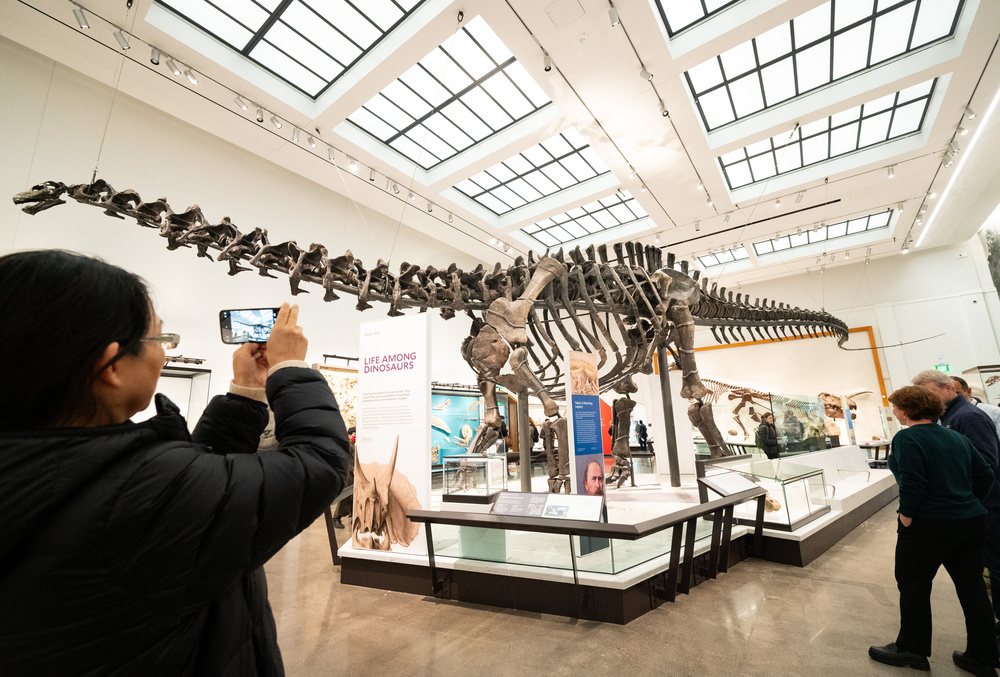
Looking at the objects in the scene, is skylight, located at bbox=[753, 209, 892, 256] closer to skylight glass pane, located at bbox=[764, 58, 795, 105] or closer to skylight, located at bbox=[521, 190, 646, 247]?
skylight, located at bbox=[521, 190, 646, 247]

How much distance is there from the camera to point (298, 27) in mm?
7430

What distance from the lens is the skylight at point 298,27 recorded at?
23.3 feet

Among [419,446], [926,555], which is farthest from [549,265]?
[926,555]

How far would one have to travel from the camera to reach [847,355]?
15844 millimetres

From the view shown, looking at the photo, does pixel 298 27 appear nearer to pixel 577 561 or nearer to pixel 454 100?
pixel 454 100

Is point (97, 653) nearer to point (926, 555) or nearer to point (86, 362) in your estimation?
point (86, 362)

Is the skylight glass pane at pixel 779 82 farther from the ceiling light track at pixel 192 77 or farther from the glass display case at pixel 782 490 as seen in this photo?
the ceiling light track at pixel 192 77

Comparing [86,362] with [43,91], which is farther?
[43,91]

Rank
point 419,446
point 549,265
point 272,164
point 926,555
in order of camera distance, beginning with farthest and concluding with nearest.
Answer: point 272,164, point 549,265, point 419,446, point 926,555

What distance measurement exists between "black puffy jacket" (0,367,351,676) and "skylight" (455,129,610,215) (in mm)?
10220

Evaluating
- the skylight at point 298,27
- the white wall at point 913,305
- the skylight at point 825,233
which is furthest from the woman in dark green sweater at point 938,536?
the white wall at point 913,305

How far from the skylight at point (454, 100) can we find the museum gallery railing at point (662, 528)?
7497 millimetres

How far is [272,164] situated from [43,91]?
3715mm

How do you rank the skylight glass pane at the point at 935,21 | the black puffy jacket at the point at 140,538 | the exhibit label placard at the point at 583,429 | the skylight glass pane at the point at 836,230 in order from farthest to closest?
the skylight glass pane at the point at 836,230, the skylight glass pane at the point at 935,21, the exhibit label placard at the point at 583,429, the black puffy jacket at the point at 140,538
